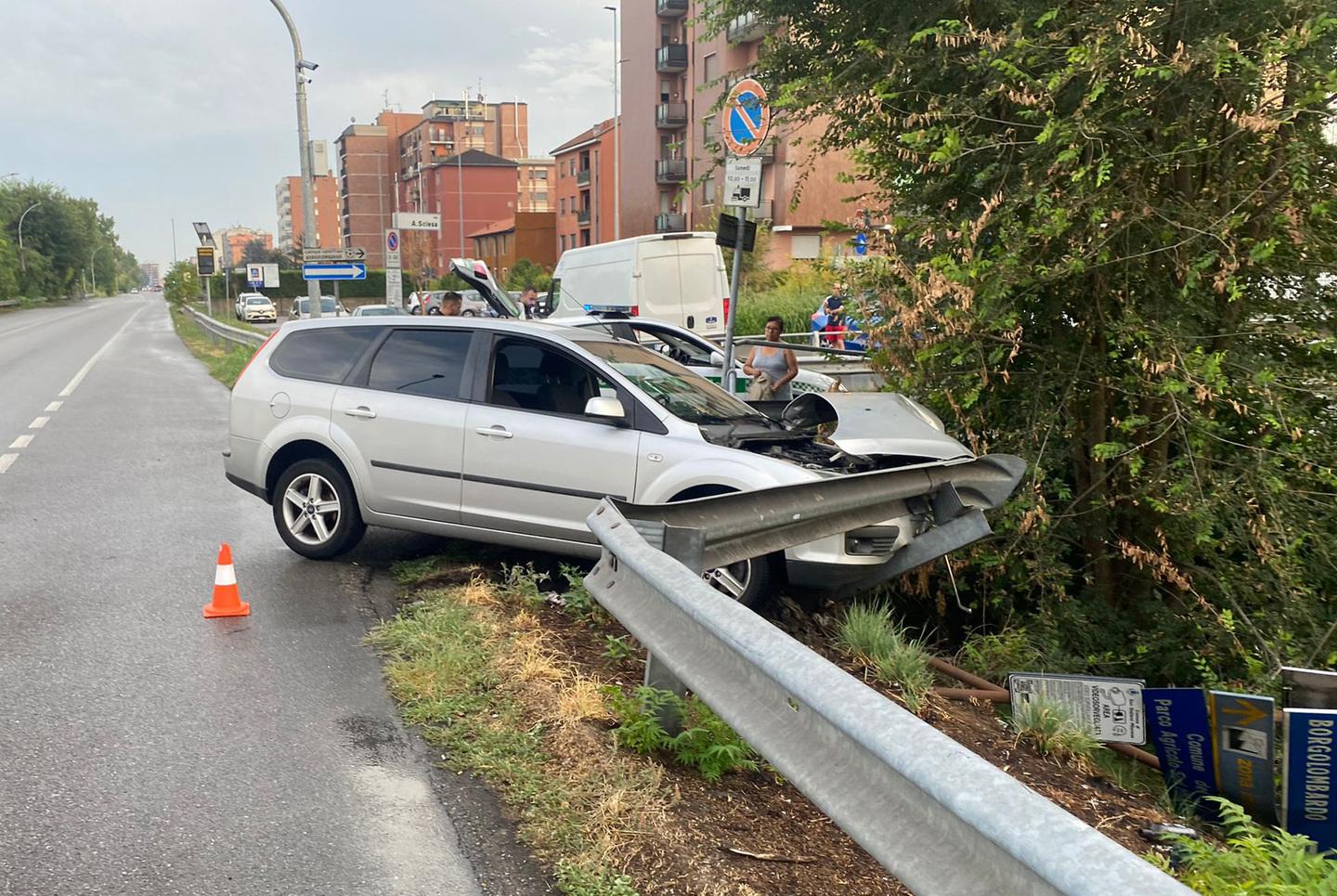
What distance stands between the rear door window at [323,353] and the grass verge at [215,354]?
9.34m

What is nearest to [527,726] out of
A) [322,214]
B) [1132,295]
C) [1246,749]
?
[1246,749]

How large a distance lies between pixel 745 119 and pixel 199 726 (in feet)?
21.2

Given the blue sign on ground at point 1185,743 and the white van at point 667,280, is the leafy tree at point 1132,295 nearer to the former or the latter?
the blue sign on ground at point 1185,743

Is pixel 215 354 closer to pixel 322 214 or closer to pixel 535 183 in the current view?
pixel 535 183

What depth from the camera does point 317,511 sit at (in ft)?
24.2

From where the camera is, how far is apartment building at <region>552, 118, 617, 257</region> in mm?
67562

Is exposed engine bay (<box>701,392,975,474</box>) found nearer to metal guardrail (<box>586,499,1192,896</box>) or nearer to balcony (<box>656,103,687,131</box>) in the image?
metal guardrail (<box>586,499,1192,896</box>)

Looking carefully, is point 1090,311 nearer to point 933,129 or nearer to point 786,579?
point 933,129

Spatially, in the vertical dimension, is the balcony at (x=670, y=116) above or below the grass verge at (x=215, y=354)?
above

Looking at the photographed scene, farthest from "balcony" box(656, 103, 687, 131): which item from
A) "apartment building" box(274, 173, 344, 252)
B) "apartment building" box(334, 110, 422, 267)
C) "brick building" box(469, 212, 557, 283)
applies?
"apartment building" box(274, 173, 344, 252)

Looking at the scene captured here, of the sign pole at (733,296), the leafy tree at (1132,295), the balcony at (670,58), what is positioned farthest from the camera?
the balcony at (670,58)

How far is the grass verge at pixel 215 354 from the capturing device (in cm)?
2284

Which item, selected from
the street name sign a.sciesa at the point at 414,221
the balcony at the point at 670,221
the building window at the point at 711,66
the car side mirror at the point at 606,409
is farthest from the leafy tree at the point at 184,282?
the car side mirror at the point at 606,409

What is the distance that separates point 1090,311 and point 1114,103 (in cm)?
120
